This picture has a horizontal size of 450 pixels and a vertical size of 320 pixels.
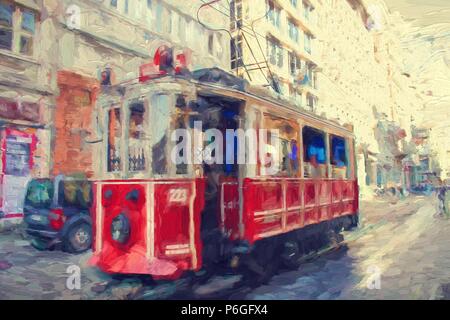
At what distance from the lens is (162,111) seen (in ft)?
9.82

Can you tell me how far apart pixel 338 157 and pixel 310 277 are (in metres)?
2.01

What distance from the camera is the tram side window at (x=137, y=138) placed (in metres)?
3.04

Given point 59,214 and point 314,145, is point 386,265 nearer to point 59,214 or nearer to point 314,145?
point 314,145

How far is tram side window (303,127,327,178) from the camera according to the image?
4.18 meters

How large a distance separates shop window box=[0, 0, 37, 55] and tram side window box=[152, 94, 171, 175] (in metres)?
1.98

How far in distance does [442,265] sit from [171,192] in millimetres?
3291

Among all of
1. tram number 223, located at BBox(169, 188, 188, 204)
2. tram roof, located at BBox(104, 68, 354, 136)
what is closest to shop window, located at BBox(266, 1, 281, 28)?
tram roof, located at BBox(104, 68, 354, 136)

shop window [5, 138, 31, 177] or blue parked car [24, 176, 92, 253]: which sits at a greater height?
shop window [5, 138, 31, 177]

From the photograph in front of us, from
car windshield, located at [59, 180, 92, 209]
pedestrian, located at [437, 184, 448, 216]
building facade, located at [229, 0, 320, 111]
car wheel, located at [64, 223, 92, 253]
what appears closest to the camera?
car windshield, located at [59, 180, 92, 209]

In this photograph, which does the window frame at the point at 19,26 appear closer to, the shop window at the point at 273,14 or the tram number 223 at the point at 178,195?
the tram number 223 at the point at 178,195

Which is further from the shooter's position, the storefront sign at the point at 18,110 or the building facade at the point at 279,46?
the building facade at the point at 279,46

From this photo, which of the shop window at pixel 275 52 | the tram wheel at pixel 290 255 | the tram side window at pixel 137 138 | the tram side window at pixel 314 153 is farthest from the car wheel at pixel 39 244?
the shop window at pixel 275 52

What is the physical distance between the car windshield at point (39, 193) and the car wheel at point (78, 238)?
453 millimetres

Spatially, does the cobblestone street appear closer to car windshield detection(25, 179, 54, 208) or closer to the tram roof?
car windshield detection(25, 179, 54, 208)
